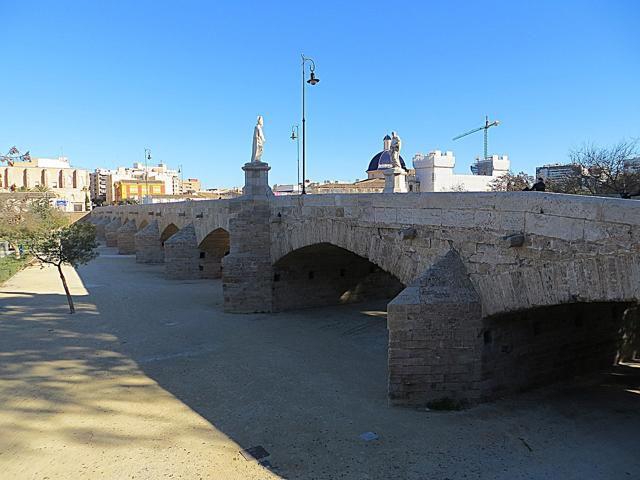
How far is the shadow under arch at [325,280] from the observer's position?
14883 mm

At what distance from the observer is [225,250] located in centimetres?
2292

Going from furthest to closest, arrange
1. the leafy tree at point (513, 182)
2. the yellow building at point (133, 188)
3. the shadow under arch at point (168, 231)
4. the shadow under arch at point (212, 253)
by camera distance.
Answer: the yellow building at point (133, 188) → the shadow under arch at point (168, 231) → the leafy tree at point (513, 182) → the shadow under arch at point (212, 253)

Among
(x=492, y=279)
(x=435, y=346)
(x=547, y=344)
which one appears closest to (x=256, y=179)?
(x=435, y=346)

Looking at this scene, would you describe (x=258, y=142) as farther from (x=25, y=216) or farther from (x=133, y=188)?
(x=133, y=188)

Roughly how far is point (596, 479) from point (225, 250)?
744 inches

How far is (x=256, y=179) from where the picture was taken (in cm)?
1531

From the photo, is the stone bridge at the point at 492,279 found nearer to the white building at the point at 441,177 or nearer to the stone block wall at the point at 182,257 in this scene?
the stone block wall at the point at 182,257

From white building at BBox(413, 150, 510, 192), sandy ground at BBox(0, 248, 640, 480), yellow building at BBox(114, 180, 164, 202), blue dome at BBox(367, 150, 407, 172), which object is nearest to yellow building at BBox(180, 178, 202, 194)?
yellow building at BBox(114, 180, 164, 202)

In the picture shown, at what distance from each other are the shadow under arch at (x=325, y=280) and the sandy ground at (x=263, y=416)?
9.46ft

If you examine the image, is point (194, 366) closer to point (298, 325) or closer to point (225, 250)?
point (298, 325)

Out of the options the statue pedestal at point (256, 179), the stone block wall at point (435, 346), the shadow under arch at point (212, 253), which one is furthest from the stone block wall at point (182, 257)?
the stone block wall at point (435, 346)

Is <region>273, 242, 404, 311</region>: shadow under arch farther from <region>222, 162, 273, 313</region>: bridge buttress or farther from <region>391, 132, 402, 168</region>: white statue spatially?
<region>391, 132, 402, 168</region>: white statue

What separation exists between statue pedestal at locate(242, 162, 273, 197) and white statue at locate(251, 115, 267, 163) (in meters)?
0.40

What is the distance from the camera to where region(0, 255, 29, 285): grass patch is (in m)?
21.9
